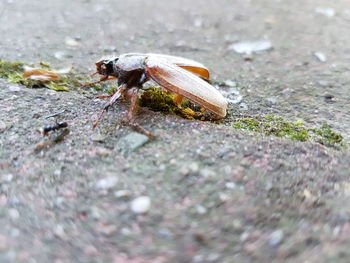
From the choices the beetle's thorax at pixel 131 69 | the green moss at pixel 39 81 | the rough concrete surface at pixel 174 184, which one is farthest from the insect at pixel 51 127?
the green moss at pixel 39 81

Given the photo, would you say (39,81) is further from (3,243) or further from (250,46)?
(250,46)

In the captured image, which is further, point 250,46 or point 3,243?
point 250,46

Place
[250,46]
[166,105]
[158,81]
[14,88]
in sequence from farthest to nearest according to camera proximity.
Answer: [250,46], [14,88], [166,105], [158,81]

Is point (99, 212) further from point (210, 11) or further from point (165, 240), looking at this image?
point (210, 11)

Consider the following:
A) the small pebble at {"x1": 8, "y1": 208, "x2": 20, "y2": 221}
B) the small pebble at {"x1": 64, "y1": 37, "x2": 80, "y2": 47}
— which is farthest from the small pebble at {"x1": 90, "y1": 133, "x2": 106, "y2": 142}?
the small pebble at {"x1": 64, "y1": 37, "x2": 80, "y2": 47}

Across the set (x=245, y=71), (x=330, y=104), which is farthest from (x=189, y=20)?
(x=330, y=104)

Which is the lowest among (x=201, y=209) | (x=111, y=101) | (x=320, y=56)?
(x=320, y=56)

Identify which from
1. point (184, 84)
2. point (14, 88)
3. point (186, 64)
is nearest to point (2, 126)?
point (14, 88)
